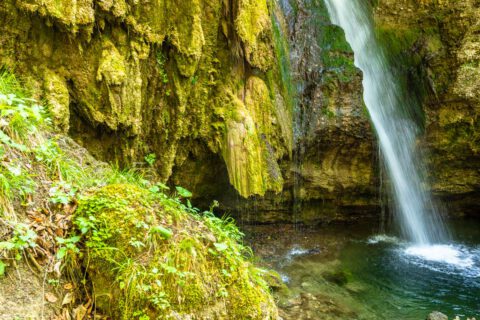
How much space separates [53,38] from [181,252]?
131 inches

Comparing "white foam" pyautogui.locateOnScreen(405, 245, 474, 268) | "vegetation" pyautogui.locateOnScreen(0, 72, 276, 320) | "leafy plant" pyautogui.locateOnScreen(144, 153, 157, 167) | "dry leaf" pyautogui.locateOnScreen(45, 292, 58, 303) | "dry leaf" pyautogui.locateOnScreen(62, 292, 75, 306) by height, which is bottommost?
"white foam" pyautogui.locateOnScreen(405, 245, 474, 268)

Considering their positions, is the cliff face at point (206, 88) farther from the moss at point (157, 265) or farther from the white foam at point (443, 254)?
the moss at point (157, 265)

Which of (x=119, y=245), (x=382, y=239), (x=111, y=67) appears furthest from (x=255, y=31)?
(x=382, y=239)

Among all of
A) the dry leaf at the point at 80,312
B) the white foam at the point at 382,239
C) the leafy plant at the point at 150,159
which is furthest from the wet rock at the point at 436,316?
the dry leaf at the point at 80,312

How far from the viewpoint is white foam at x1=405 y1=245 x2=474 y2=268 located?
328 inches

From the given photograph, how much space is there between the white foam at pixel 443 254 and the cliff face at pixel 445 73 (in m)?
1.48

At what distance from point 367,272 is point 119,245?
6468 millimetres

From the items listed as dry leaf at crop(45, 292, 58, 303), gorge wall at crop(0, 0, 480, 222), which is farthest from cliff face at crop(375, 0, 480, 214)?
dry leaf at crop(45, 292, 58, 303)

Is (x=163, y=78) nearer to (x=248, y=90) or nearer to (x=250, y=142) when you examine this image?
(x=248, y=90)

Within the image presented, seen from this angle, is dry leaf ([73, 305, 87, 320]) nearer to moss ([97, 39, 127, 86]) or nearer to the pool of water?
moss ([97, 39, 127, 86])

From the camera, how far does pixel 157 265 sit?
8.18ft

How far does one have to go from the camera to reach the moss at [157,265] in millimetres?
2381

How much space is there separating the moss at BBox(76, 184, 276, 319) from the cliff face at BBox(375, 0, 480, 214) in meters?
7.99

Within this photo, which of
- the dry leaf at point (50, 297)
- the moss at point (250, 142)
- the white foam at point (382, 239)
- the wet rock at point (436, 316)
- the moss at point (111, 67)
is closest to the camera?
the dry leaf at point (50, 297)
